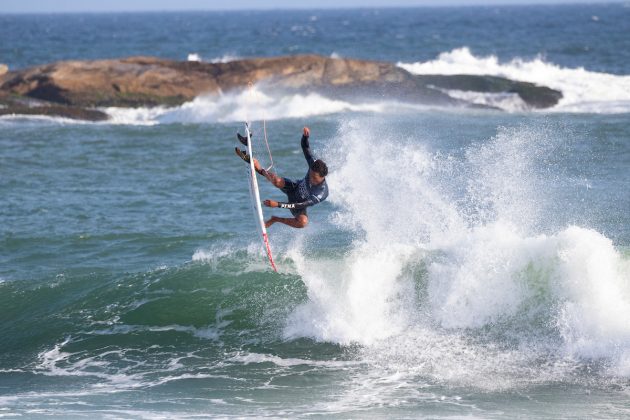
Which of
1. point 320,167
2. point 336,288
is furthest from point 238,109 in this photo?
point 320,167

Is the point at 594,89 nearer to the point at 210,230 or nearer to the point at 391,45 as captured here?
the point at 210,230

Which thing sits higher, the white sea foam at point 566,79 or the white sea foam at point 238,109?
the white sea foam at point 566,79

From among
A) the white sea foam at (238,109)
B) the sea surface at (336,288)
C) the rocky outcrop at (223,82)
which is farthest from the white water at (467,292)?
the rocky outcrop at (223,82)

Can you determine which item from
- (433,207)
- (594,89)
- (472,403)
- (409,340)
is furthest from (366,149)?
(594,89)

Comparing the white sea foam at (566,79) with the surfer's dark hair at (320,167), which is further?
the white sea foam at (566,79)

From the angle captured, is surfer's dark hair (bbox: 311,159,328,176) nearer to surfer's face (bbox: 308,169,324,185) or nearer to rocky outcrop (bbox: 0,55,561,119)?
A: surfer's face (bbox: 308,169,324,185)

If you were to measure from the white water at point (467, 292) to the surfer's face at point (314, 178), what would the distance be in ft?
5.15

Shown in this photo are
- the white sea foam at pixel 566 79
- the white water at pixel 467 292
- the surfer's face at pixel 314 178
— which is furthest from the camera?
the white sea foam at pixel 566 79

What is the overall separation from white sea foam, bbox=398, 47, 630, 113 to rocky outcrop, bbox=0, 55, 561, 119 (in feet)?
4.70

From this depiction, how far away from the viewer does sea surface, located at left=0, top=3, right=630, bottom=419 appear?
36.0 ft

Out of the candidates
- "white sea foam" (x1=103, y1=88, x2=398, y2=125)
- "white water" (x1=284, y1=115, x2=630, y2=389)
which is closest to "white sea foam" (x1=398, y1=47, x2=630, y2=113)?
"white sea foam" (x1=103, y1=88, x2=398, y2=125)

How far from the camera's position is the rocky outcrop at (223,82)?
110ft

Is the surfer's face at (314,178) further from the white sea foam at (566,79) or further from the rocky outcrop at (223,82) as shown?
the white sea foam at (566,79)

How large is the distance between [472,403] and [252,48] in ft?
221
